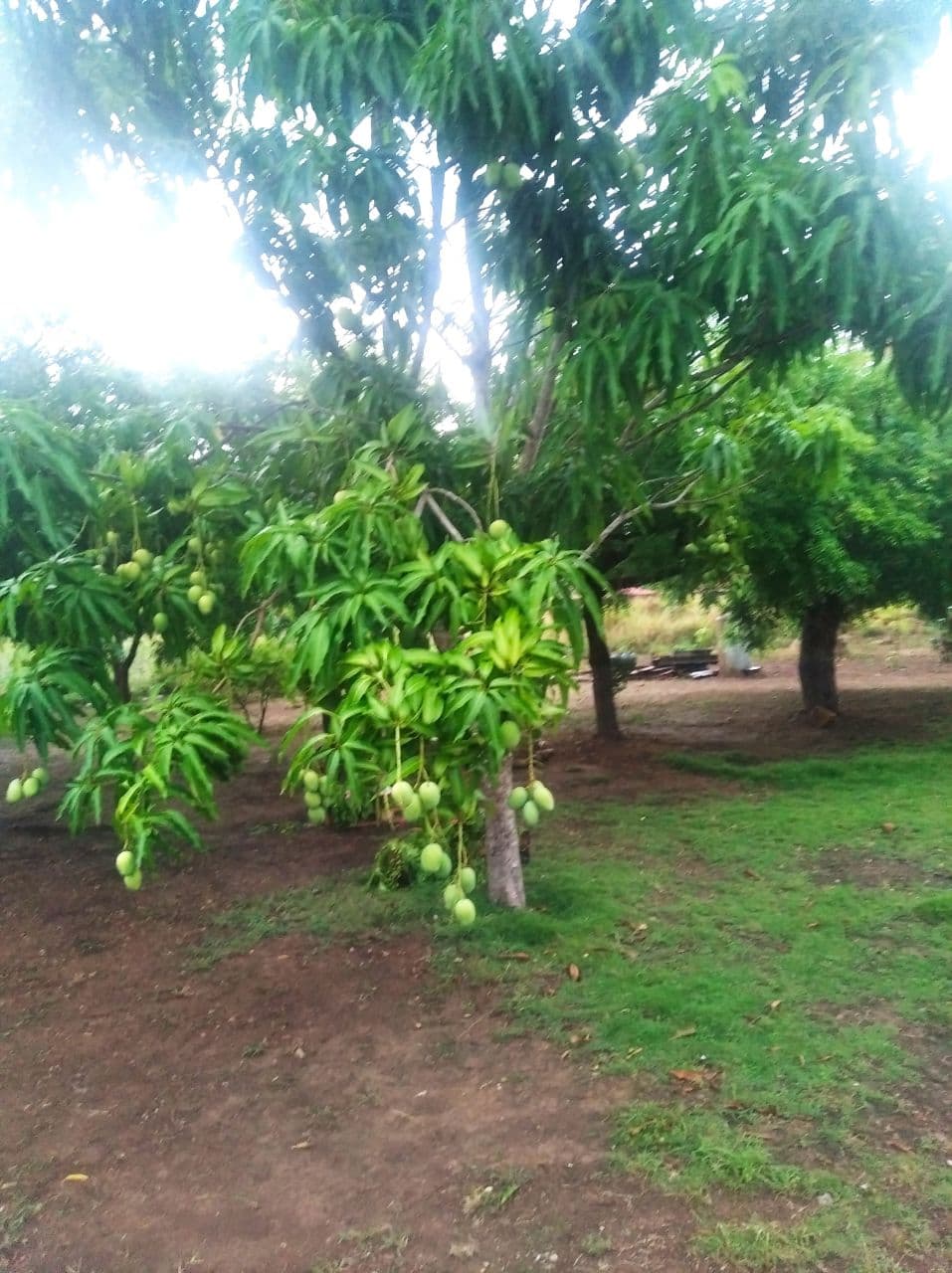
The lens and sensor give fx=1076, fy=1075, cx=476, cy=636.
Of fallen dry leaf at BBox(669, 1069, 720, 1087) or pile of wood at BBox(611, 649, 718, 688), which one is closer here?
fallen dry leaf at BBox(669, 1069, 720, 1087)

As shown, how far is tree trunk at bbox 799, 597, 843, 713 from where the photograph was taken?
11.7 metres

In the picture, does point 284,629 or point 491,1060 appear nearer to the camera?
point 491,1060

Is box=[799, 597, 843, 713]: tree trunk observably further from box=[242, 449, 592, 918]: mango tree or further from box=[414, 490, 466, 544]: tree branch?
box=[242, 449, 592, 918]: mango tree

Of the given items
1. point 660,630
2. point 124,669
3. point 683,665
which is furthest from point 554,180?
point 660,630

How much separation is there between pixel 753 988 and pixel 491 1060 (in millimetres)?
1305

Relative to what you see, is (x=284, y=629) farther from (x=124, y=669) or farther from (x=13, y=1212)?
(x=13, y=1212)

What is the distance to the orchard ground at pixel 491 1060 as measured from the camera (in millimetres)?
3223

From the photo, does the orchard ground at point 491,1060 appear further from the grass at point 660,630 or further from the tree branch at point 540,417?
the grass at point 660,630

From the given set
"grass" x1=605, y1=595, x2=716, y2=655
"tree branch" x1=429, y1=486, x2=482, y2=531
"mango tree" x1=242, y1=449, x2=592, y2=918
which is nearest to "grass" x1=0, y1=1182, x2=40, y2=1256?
"mango tree" x1=242, y1=449, x2=592, y2=918

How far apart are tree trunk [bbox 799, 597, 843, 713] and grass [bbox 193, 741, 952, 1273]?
3.49 metres

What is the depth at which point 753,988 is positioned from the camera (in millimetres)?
4855

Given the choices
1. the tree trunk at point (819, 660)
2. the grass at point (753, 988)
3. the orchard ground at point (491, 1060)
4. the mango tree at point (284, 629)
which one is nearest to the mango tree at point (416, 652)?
the mango tree at point (284, 629)

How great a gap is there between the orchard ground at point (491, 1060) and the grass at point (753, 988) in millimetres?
17

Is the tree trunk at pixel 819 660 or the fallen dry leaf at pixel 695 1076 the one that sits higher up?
the tree trunk at pixel 819 660
